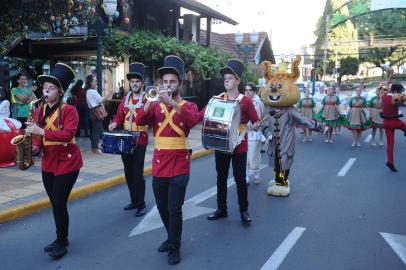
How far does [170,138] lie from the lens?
441 centimetres

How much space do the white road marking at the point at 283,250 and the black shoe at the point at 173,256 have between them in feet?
2.84

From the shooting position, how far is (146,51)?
44.2 ft

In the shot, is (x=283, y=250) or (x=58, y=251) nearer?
(x=58, y=251)

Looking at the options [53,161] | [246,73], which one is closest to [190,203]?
[53,161]

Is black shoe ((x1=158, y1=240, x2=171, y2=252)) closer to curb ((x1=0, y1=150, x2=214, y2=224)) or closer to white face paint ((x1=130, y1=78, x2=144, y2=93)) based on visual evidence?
white face paint ((x1=130, y1=78, x2=144, y2=93))

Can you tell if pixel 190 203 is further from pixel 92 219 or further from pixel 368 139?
pixel 368 139

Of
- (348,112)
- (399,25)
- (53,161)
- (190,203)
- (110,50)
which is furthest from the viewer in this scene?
(399,25)

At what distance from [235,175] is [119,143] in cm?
156

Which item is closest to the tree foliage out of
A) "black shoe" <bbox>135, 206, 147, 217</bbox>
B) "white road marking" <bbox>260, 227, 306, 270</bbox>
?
"black shoe" <bbox>135, 206, 147, 217</bbox>

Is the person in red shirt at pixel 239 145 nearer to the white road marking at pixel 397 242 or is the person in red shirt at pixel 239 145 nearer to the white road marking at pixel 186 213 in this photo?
the white road marking at pixel 186 213

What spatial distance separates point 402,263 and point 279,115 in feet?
10.5

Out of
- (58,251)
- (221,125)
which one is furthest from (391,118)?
(58,251)

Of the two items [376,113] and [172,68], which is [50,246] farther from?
[376,113]

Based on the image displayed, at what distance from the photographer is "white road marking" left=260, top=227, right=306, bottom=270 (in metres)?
4.44
